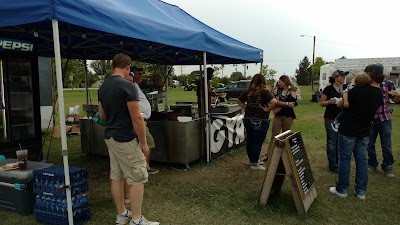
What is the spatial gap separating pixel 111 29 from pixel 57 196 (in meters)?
1.72

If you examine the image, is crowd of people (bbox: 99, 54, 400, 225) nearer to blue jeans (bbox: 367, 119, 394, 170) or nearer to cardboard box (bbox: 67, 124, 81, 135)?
blue jeans (bbox: 367, 119, 394, 170)

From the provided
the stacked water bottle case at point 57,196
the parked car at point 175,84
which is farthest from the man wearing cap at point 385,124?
the parked car at point 175,84

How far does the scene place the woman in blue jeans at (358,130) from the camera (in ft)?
12.5

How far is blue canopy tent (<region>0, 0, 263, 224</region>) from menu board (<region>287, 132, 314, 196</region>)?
1863mm

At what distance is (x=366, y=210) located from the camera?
377 centimetres

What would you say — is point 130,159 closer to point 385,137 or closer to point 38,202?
point 38,202

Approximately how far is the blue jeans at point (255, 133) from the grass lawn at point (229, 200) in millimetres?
342

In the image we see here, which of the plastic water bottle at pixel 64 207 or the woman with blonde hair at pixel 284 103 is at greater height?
the woman with blonde hair at pixel 284 103

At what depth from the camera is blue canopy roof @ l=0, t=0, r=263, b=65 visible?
2877 millimetres

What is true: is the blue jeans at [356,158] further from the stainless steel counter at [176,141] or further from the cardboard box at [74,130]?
the cardboard box at [74,130]

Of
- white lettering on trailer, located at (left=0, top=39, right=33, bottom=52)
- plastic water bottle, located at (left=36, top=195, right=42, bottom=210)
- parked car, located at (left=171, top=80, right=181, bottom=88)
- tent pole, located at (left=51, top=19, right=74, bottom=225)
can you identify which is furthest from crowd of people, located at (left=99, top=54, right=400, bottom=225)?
parked car, located at (left=171, top=80, right=181, bottom=88)

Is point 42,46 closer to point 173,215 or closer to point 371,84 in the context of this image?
point 173,215

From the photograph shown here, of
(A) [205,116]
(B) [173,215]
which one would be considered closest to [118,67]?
(B) [173,215]

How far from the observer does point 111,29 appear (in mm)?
3268
